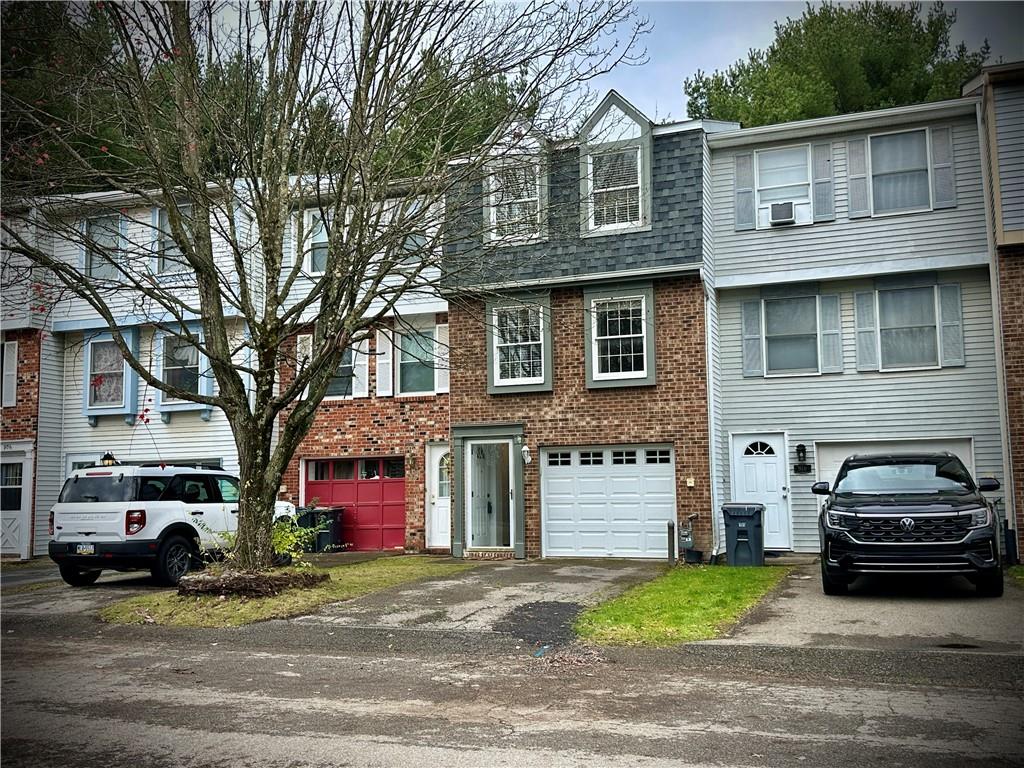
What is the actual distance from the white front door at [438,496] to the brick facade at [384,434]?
172 mm

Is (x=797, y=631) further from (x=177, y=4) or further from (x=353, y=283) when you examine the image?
(x=177, y=4)

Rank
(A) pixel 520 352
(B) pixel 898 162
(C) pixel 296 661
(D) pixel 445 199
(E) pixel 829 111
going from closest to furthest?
(C) pixel 296 661
(D) pixel 445 199
(B) pixel 898 162
(A) pixel 520 352
(E) pixel 829 111

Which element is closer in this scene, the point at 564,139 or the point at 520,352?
the point at 564,139

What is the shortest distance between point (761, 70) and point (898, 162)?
14.3m

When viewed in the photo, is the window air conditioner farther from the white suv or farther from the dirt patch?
the white suv

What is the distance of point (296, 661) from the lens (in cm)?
927

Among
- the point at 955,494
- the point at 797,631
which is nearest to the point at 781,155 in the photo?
the point at 955,494

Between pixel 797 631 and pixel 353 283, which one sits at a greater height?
pixel 353 283

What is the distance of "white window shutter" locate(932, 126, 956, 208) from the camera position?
54.9 ft

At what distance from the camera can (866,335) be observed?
56.7ft

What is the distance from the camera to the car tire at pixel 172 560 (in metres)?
14.7

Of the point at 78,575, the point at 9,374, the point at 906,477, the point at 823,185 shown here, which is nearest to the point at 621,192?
the point at 823,185

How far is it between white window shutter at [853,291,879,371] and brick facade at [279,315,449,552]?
8424mm

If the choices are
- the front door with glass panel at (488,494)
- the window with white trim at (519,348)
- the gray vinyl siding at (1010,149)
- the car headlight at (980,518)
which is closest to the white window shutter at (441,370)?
the window with white trim at (519,348)
